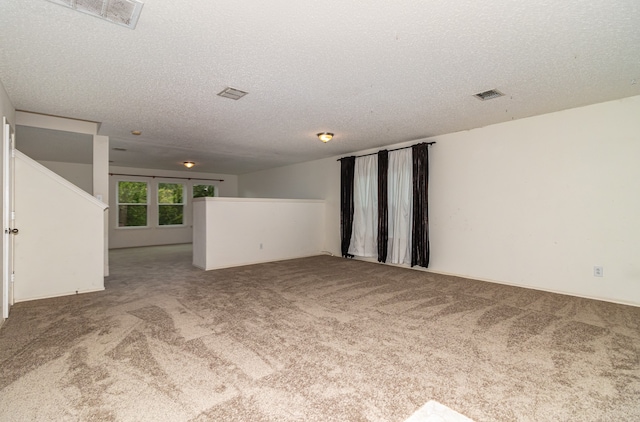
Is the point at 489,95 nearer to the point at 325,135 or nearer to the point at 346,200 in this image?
the point at 325,135

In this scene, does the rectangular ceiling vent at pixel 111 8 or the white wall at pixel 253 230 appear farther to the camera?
the white wall at pixel 253 230

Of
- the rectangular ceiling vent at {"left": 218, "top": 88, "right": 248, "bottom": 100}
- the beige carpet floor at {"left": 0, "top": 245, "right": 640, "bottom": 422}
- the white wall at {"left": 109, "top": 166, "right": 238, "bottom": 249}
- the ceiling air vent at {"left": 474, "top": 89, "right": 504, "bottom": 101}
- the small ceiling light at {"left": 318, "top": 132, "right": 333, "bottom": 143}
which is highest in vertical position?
the rectangular ceiling vent at {"left": 218, "top": 88, "right": 248, "bottom": 100}

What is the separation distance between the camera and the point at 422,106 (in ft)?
12.1

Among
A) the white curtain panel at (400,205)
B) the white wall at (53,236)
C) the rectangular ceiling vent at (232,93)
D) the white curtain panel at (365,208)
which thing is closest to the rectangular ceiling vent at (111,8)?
the rectangular ceiling vent at (232,93)

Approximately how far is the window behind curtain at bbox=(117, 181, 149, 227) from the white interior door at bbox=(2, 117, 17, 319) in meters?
5.70

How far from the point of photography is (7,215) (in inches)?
122

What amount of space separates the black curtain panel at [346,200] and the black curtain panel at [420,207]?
Answer: 1.53m

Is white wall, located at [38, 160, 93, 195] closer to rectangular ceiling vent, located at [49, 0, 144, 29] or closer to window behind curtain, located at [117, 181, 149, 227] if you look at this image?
window behind curtain, located at [117, 181, 149, 227]

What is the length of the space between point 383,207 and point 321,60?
3.68m

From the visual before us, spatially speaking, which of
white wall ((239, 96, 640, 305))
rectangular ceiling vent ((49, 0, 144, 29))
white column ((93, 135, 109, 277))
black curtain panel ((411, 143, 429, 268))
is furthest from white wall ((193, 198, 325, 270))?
rectangular ceiling vent ((49, 0, 144, 29))

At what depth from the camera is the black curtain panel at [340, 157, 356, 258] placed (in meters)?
6.48

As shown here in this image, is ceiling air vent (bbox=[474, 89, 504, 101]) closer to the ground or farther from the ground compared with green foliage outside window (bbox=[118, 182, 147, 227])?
farther from the ground

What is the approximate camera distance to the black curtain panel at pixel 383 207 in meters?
5.77

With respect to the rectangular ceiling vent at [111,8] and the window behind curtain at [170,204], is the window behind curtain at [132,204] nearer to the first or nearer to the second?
the window behind curtain at [170,204]
